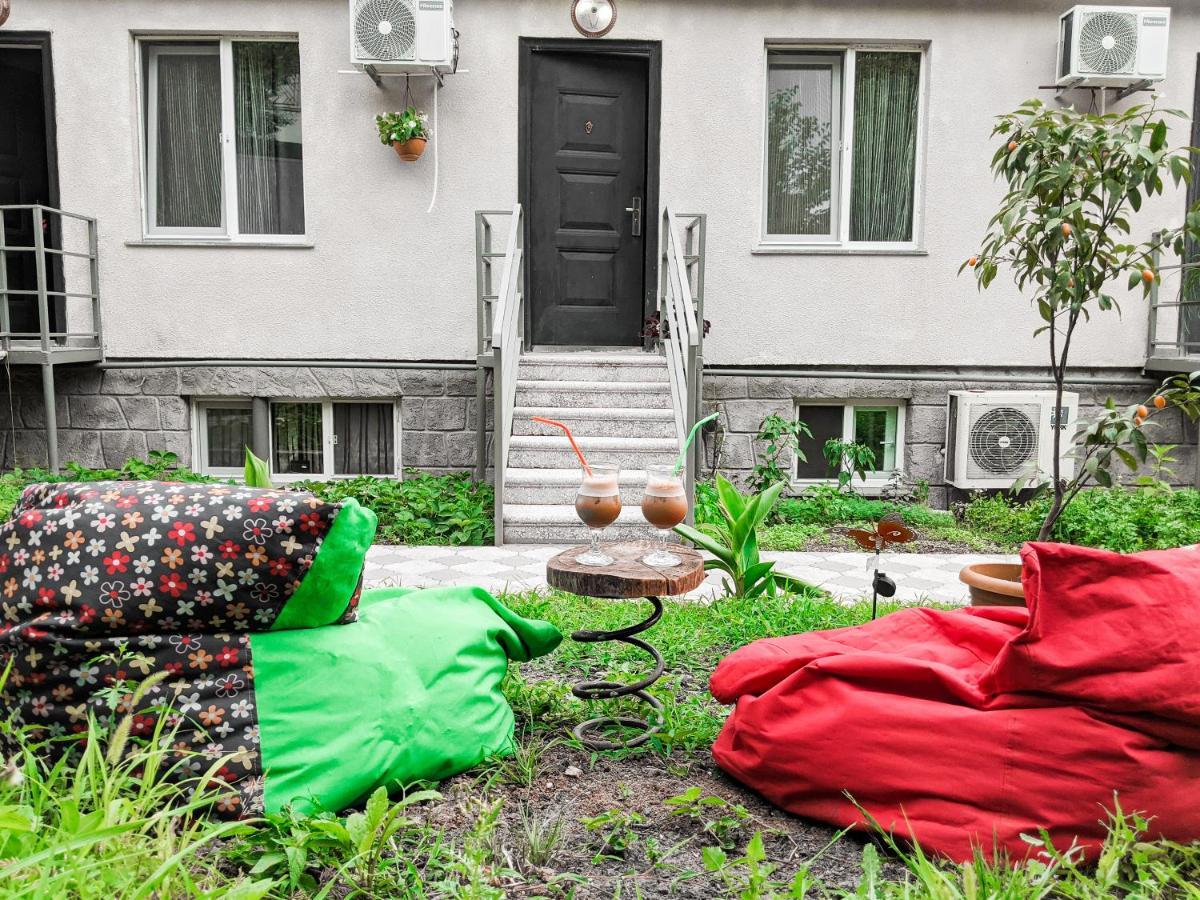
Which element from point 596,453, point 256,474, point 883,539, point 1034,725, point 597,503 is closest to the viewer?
point 1034,725

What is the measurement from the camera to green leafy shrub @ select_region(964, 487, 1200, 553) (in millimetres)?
5629

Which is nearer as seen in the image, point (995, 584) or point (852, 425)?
point (995, 584)

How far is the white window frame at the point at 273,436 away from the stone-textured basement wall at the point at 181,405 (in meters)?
0.08

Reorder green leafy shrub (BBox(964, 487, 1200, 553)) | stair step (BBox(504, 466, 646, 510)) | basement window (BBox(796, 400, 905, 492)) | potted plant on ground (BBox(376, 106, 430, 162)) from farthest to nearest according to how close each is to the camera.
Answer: basement window (BBox(796, 400, 905, 492))
potted plant on ground (BBox(376, 106, 430, 162))
stair step (BBox(504, 466, 646, 510))
green leafy shrub (BBox(964, 487, 1200, 553))

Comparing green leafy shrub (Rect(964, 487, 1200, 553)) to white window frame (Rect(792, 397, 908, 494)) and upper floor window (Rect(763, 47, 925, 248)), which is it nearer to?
white window frame (Rect(792, 397, 908, 494))

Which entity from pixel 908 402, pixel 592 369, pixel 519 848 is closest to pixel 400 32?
pixel 592 369

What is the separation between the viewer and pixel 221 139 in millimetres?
7168

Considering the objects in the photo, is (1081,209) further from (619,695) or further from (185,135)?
(185,135)

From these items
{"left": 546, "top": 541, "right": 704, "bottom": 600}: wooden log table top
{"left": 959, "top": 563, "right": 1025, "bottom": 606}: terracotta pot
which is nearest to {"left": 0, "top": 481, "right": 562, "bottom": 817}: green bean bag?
{"left": 546, "top": 541, "right": 704, "bottom": 600}: wooden log table top

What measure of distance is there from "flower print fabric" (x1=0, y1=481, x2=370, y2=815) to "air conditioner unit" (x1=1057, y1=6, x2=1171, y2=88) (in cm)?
673

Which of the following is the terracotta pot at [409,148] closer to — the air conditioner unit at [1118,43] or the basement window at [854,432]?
the basement window at [854,432]

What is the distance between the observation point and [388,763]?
229 centimetres

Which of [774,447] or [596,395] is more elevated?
[596,395]

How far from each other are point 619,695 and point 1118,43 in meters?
6.31
